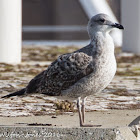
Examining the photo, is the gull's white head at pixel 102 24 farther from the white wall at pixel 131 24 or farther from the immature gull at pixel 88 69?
the white wall at pixel 131 24

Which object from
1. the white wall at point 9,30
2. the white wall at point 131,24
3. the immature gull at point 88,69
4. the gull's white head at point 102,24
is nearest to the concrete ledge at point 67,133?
the immature gull at point 88,69

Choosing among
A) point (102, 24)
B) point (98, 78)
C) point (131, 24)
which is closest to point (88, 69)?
point (98, 78)

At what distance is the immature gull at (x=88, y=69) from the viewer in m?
6.04

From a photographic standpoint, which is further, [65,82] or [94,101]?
[94,101]

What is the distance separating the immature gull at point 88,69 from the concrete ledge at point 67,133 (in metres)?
0.33

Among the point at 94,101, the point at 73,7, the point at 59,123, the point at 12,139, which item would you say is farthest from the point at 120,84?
the point at 73,7

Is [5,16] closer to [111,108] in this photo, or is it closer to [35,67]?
[35,67]

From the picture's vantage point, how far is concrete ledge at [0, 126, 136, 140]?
5.71 m

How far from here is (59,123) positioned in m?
6.38

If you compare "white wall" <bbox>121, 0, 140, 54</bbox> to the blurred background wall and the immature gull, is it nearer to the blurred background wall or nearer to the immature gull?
the immature gull

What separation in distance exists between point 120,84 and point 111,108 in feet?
8.25

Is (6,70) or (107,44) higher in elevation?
(107,44)

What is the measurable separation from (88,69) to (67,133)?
2.42 ft

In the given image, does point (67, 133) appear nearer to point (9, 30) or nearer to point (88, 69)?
point (88, 69)
